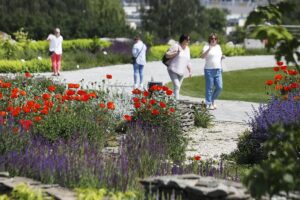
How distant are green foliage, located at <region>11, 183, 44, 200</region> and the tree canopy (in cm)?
3329

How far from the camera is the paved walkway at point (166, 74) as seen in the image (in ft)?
48.5

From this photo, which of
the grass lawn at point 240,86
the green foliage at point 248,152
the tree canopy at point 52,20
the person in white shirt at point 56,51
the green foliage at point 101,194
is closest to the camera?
the green foliage at point 101,194

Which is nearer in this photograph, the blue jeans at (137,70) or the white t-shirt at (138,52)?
the white t-shirt at (138,52)

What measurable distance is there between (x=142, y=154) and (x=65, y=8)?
1436 inches

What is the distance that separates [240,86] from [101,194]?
609 inches

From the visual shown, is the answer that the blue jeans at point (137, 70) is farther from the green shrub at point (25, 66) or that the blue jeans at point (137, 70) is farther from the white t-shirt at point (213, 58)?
the green shrub at point (25, 66)

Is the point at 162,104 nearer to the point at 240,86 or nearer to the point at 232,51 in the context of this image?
the point at 240,86

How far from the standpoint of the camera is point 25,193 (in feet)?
20.2

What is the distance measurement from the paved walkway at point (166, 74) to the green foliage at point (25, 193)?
7853mm

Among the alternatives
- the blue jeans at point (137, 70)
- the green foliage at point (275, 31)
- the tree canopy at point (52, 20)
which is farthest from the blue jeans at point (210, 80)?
the tree canopy at point (52, 20)

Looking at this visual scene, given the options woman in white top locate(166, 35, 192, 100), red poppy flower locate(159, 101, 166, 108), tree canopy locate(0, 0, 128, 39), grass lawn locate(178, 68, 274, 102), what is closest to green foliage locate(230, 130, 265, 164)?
red poppy flower locate(159, 101, 166, 108)

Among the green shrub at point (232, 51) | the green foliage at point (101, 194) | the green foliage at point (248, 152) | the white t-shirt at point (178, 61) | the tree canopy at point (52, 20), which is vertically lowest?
the green foliage at point (101, 194)

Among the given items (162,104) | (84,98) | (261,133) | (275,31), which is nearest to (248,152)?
(261,133)

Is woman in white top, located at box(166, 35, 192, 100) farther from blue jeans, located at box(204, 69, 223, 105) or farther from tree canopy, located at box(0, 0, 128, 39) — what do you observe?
tree canopy, located at box(0, 0, 128, 39)
